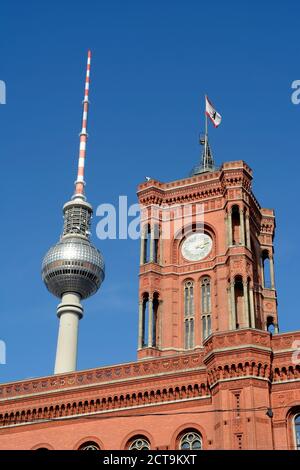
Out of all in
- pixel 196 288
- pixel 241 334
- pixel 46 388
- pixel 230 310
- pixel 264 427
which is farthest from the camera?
pixel 196 288

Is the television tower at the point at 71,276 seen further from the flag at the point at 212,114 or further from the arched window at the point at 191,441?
the arched window at the point at 191,441

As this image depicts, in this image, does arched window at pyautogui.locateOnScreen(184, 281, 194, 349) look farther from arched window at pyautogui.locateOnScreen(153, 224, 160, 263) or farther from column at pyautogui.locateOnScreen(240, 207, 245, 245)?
column at pyautogui.locateOnScreen(240, 207, 245, 245)

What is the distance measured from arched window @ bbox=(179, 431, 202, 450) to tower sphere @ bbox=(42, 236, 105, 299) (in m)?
31.3

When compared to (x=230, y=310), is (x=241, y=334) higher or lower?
lower

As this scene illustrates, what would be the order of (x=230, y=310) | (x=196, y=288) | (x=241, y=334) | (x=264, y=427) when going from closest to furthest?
(x=264, y=427) → (x=241, y=334) → (x=230, y=310) → (x=196, y=288)

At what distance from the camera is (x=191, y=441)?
125 ft

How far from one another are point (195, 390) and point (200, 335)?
1484 centimetres

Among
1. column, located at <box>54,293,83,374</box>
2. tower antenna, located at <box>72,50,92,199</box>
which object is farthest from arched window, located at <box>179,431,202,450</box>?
tower antenna, located at <box>72,50,92,199</box>

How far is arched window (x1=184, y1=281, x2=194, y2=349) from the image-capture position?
53.9 metres

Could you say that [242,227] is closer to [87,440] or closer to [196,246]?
[196,246]

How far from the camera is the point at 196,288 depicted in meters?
55.4

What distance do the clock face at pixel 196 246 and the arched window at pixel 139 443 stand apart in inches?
776

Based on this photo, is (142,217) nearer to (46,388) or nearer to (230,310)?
(230,310)

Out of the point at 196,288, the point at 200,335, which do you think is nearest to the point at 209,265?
the point at 196,288
